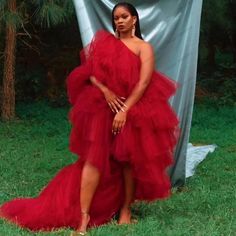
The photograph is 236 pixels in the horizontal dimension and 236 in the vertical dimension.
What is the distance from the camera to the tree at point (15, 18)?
7.25 meters

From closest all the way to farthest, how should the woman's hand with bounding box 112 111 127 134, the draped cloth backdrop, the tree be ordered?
the woman's hand with bounding box 112 111 127 134 → the draped cloth backdrop → the tree

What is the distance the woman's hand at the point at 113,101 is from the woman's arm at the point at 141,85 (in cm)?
2

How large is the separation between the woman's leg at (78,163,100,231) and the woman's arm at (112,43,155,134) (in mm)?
266

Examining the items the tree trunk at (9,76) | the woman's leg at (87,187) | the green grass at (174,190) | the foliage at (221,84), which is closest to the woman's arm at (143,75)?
the woman's leg at (87,187)

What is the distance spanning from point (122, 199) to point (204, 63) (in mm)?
8864

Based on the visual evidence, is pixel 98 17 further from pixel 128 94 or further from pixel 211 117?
pixel 211 117

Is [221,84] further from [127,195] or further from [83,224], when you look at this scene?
[83,224]

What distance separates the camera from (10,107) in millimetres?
8648

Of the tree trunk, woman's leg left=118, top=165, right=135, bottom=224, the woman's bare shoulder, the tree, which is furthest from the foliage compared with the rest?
the woman's bare shoulder

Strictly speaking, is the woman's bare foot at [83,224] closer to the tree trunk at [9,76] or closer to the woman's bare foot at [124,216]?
the woman's bare foot at [124,216]

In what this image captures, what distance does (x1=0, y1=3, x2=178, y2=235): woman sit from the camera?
144 inches

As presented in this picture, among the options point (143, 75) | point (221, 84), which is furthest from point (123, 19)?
point (221, 84)

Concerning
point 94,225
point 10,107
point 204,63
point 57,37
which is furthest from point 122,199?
point 204,63

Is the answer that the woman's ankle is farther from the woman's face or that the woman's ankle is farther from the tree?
the tree
